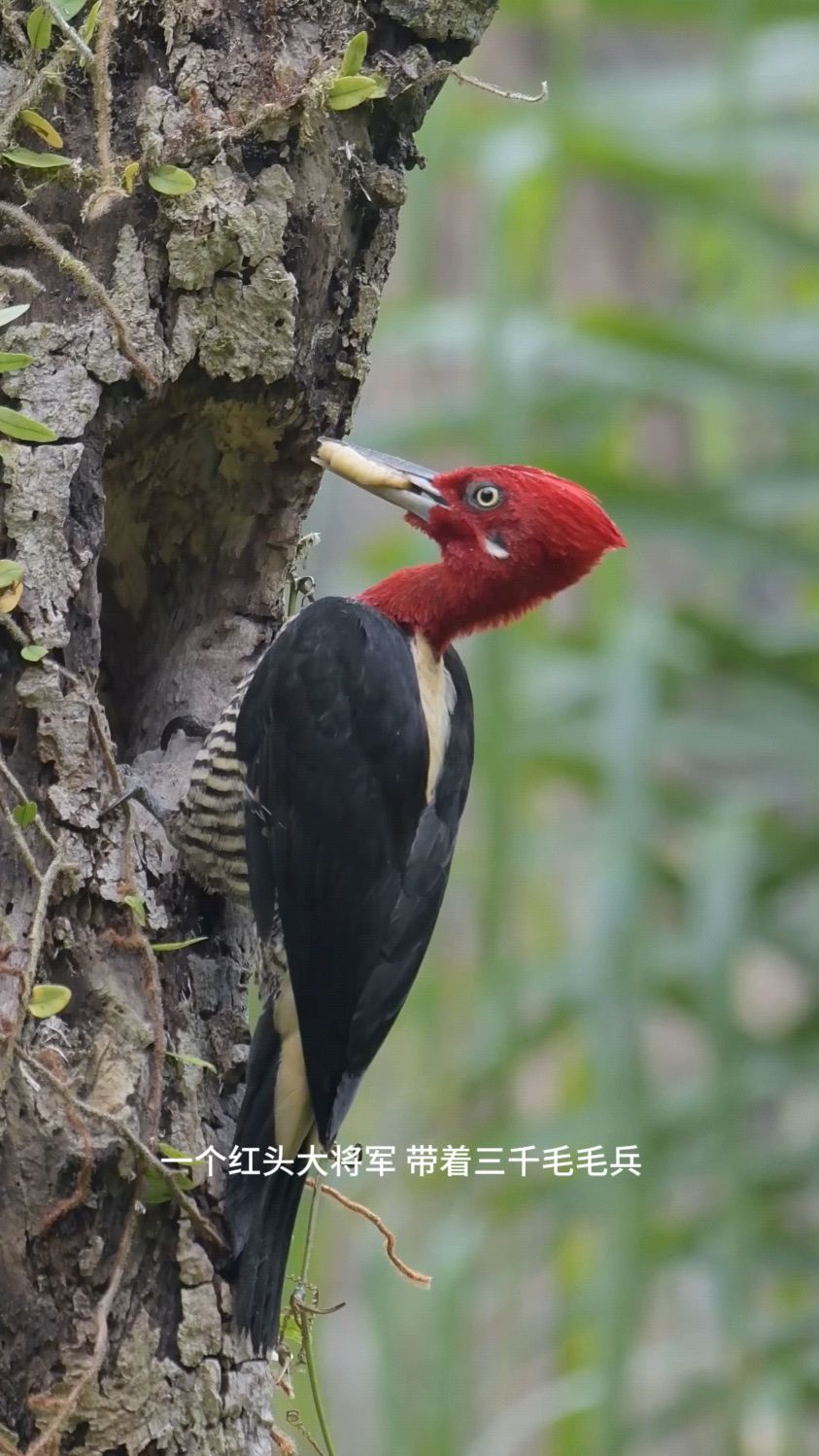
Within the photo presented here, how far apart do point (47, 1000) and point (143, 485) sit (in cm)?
82

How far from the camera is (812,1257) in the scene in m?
4.61

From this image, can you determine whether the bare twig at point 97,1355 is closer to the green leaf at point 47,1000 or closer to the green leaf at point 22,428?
the green leaf at point 47,1000

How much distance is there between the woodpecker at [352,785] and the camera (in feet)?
7.11

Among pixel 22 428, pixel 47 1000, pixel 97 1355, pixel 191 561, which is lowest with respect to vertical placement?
pixel 97 1355

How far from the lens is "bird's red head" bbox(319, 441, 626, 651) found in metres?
2.49

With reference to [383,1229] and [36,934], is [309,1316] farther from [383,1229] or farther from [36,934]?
[36,934]

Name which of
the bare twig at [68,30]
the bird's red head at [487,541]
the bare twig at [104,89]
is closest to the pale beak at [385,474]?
the bird's red head at [487,541]

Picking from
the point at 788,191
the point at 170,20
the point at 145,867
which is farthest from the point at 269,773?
the point at 788,191

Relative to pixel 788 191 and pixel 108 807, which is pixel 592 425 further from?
pixel 788 191

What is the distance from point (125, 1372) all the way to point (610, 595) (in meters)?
2.81

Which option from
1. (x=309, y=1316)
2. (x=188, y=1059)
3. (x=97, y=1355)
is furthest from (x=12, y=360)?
(x=309, y=1316)

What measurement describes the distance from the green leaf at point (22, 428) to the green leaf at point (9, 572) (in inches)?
5.6

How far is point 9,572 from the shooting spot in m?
1.93

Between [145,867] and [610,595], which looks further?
[610,595]
